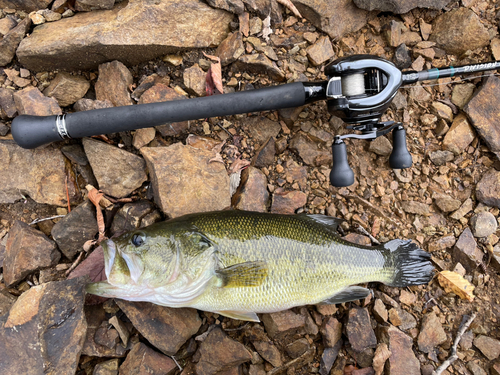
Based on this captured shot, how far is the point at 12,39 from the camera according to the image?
3100 mm

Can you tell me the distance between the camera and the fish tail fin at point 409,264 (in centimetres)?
315

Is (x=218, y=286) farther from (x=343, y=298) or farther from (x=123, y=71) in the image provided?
Answer: (x=123, y=71)

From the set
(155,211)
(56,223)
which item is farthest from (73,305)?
(155,211)

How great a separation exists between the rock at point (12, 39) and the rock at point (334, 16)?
2.76 meters

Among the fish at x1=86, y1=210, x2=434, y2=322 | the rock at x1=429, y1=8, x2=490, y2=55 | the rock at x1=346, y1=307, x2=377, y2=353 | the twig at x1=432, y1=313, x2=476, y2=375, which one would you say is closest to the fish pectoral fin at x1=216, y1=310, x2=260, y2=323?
the fish at x1=86, y1=210, x2=434, y2=322

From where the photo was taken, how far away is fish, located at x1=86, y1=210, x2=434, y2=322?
264 centimetres

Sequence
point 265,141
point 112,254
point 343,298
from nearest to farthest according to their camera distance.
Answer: point 112,254, point 343,298, point 265,141

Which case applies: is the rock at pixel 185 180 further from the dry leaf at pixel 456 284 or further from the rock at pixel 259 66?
the dry leaf at pixel 456 284

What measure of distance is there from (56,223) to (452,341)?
4.27 meters

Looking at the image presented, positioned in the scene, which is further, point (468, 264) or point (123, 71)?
point (468, 264)

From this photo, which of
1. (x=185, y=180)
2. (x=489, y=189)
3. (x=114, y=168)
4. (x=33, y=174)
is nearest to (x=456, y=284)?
(x=489, y=189)

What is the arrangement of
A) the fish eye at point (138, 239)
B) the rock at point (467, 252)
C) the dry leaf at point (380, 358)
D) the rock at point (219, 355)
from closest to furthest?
the fish eye at point (138, 239) < the rock at point (219, 355) < the dry leaf at point (380, 358) < the rock at point (467, 252)

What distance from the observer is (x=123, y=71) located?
3189 mm

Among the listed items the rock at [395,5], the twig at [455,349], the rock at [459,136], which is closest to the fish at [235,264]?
the twig at [455,349]
